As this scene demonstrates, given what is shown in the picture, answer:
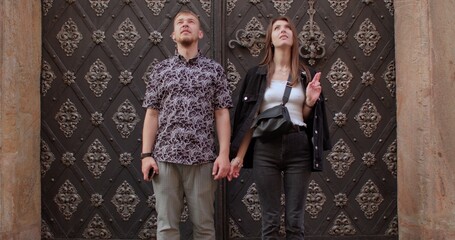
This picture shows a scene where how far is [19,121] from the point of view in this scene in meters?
4.97

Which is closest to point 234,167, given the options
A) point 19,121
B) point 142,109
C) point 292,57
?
point 292,57

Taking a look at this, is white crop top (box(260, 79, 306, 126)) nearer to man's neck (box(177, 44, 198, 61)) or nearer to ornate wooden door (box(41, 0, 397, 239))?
man's neck (box(177, 44, 198, 61))

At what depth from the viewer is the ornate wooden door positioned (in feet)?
17.8

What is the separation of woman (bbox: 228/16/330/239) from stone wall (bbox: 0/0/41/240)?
186cm

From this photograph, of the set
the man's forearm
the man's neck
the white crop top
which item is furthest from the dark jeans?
the man's neck

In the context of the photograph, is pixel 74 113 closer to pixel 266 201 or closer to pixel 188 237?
pixel 188 237

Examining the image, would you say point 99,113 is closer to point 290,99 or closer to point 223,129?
point 223,129

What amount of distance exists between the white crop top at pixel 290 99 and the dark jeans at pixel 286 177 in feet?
0.38

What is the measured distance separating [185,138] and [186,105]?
0.69 feet

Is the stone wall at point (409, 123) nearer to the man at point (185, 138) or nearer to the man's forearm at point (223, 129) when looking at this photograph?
the man at point (185, 138)

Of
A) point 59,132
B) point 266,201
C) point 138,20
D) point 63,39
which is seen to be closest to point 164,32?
point 138,20

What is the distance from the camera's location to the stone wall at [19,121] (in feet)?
15.9

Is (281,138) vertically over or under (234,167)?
over

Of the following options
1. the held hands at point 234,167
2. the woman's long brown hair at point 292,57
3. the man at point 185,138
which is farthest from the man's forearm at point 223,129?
the woman's long brown hair at point 292,57
